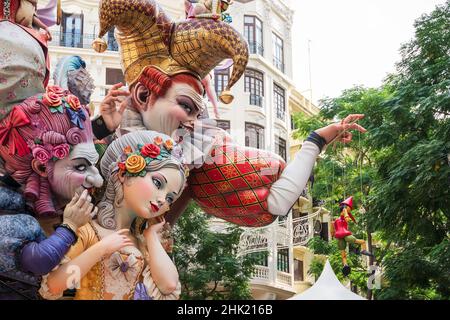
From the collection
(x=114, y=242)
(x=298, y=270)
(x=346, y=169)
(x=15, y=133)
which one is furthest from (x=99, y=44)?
(x=298, y=270)

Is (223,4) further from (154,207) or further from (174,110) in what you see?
(154,207)

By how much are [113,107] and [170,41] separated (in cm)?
57

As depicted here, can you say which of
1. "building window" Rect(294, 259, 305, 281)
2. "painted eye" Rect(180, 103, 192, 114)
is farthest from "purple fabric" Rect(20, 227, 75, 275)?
"building window" Rect(294, 259, 305, 281)

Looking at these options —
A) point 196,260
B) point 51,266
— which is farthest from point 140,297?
point 196,260

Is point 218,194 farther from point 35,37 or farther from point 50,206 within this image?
point 35,37

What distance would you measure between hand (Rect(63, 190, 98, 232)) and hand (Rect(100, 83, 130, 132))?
3.04ft

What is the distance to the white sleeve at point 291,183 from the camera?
451 cm

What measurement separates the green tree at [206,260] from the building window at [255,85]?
3.89 m

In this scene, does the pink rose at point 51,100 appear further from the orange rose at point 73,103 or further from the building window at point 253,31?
the building window at point 253,31

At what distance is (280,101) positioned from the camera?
51.9 feet

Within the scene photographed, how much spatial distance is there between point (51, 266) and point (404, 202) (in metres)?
5.46

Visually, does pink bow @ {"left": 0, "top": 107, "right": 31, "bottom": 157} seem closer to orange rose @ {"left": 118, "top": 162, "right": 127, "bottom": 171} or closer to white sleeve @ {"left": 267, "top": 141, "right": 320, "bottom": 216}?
orange rose @ {"left": 118, "top": 162, "right": 127, "bottom": 171}

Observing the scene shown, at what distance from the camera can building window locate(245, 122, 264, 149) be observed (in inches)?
367
